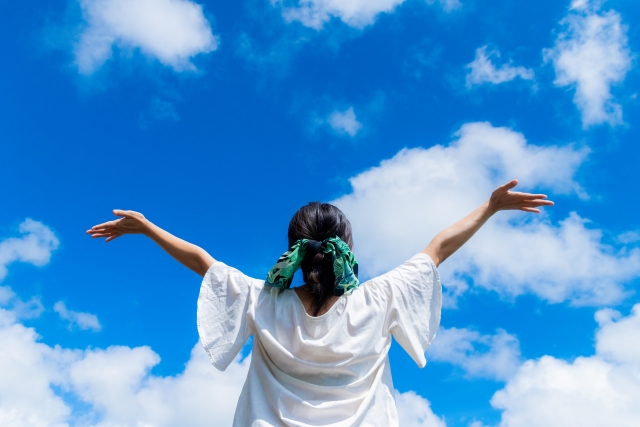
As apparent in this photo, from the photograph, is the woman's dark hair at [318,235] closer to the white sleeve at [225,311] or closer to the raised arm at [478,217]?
the white sleeve at [225,311]

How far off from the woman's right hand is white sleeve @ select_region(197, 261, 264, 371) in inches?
31.1

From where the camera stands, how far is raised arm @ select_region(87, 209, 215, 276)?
421 cm

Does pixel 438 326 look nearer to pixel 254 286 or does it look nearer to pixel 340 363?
pixel 340 363

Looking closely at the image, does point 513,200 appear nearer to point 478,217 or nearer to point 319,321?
point 478,217

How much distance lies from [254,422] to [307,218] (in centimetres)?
141

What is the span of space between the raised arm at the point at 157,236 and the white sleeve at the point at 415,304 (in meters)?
1.35

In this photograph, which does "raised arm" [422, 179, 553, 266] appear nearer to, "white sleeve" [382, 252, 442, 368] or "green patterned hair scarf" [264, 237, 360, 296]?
"white sleeve" [382, 252, 442, 368]

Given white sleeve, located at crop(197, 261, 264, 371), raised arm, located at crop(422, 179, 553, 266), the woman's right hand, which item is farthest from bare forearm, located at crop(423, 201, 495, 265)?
the woman's right hand

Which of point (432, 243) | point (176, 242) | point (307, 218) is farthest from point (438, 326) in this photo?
point (176, 242)

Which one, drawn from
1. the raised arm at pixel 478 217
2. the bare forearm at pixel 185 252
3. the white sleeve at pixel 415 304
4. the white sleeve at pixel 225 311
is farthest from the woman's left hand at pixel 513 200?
the bare forearm at pixel 185 252

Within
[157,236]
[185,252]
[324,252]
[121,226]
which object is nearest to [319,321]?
[324,252]

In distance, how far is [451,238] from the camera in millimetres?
4344

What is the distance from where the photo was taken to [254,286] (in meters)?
4.05

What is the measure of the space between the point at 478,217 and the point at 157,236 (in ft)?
8.14
